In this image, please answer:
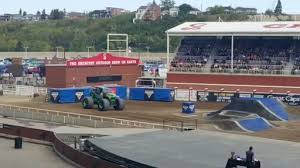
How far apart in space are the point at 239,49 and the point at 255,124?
108 ft

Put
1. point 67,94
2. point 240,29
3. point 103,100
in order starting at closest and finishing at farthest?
point 103,100, point 67,94, point 240,29

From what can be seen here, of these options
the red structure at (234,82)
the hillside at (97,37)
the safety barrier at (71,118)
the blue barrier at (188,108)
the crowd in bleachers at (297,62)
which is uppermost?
the hillside at (97,37)

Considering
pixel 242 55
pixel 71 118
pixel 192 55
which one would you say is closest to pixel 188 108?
pixel 71 118

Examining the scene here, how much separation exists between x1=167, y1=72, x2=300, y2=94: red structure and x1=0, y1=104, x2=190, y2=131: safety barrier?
84.7 feet

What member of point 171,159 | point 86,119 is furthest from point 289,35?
point 171,159

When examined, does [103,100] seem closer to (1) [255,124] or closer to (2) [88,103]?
(2) [88,103]

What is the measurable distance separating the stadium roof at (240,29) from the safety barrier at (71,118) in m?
28.3

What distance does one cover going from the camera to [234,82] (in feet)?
232

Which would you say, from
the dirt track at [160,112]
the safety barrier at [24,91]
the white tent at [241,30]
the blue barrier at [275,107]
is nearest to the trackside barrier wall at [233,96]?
the dirt track at [160,112]

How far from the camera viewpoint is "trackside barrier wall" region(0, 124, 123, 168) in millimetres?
28047

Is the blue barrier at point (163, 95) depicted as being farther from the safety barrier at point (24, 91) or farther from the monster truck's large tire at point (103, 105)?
the safety barrier at point (24, 91)

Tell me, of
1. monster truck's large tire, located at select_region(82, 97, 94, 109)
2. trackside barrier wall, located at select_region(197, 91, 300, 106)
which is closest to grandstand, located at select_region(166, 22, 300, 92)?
trackside barrier wall, located at select_region(197, 91, 300, 106)

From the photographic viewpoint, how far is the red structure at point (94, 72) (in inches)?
2667

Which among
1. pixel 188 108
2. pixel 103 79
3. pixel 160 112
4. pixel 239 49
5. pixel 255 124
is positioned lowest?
pixel 255 124
